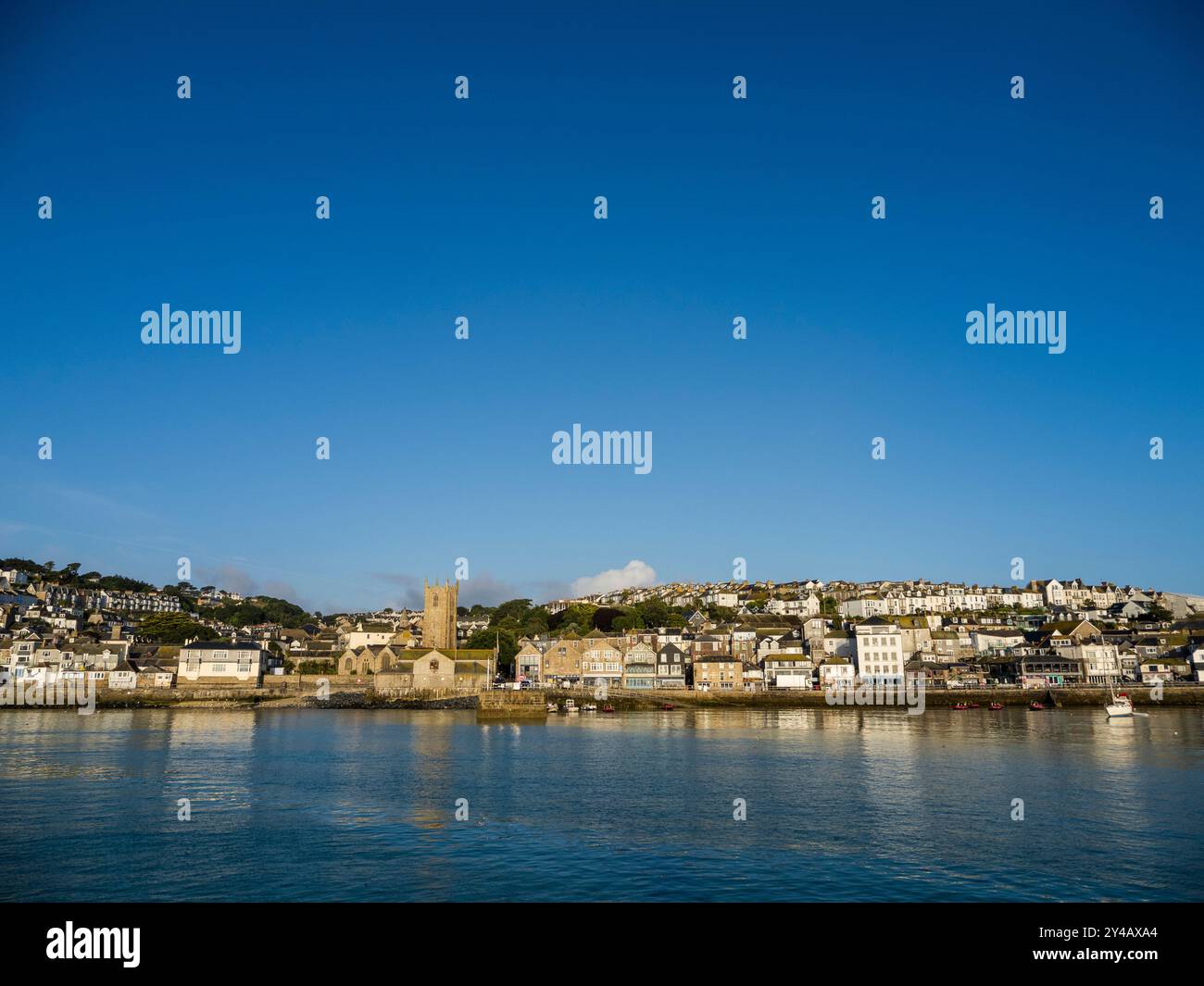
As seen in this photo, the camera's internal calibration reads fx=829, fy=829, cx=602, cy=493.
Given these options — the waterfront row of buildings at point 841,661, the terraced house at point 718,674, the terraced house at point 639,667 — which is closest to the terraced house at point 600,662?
the waterfront row of buildings at point 841,661

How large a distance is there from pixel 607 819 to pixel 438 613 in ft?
279

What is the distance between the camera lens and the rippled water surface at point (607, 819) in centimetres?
1797

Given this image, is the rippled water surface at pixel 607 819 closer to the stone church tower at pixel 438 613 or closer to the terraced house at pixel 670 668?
the terraced house at pixel 670 668

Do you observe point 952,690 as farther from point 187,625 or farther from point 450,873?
point 187,625

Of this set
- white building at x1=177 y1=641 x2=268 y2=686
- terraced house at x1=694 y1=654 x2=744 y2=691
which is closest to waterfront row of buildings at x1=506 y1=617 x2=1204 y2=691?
terraced house at x1=694 y1=654 x2=744 y2=691

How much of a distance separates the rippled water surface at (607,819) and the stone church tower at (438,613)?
57796 millimetres

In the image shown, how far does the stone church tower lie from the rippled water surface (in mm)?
57796

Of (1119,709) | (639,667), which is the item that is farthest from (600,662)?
(1119,709)

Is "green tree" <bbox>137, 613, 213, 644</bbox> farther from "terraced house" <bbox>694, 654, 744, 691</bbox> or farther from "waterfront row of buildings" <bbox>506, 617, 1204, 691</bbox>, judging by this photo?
"terraced house" <bbox>694, 654, 744, 691</bbox>

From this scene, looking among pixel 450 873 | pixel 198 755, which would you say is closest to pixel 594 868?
pixel 450 873

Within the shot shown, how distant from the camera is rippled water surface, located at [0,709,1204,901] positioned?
18.0m

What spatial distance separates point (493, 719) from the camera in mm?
68688

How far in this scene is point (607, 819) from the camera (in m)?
24.8
